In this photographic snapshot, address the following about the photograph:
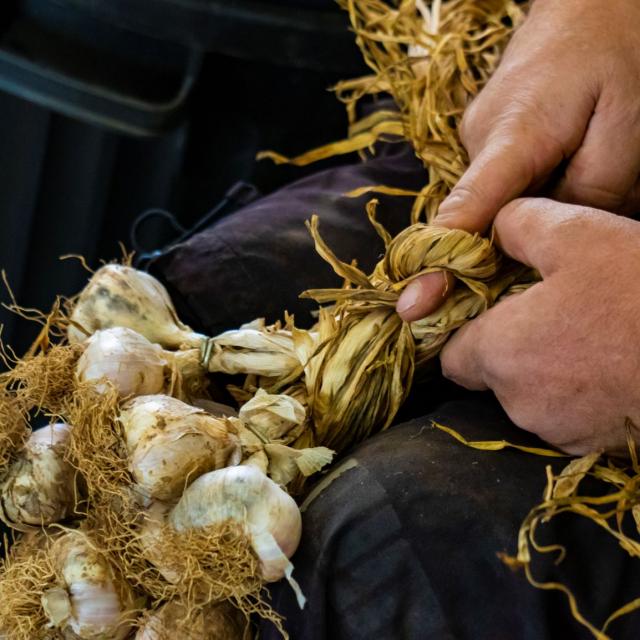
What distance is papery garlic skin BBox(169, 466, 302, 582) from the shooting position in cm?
56

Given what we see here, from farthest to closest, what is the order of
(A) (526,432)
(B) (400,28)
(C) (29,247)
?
1. (C) (29,247)
2. (B) (400,28)
3. (A) (526,432)

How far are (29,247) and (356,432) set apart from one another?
98 centimetres

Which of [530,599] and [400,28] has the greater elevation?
[400,28]

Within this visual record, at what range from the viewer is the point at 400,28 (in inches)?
41.5

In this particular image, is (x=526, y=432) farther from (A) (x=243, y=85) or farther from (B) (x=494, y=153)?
(A) (x=243, y=85)

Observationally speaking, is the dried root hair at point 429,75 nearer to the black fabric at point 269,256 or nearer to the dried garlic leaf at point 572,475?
the black fabric at point 269,256

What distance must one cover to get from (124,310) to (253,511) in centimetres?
23

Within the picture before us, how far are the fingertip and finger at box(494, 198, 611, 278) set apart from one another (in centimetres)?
5

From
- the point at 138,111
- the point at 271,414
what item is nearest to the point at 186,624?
the point at 271,414

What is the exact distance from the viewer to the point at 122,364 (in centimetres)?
65

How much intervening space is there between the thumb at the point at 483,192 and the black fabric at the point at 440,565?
Answer: 0.43ft

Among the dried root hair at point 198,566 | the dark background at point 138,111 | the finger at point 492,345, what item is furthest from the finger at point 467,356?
the dark background at point 138,111

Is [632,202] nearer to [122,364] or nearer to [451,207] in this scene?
[451,207]

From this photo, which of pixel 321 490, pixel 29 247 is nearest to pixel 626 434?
pixel 321 490
